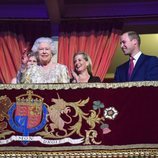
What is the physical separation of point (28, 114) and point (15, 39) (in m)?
1.64

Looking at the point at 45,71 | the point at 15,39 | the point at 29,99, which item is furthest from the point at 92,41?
the point at 29,99

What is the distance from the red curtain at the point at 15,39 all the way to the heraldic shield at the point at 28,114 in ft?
3.90

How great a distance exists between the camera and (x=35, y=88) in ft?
16.4

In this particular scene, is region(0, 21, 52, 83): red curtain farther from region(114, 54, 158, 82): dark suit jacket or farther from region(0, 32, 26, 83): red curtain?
region(114, 54, 158, 82): dark suit jacket

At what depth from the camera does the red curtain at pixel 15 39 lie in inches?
243

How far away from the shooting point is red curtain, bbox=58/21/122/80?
6.21 m

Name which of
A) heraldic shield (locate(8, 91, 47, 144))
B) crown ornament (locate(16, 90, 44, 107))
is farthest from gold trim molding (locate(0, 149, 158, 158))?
crown ornament (locate(16, 90, 44, 107))

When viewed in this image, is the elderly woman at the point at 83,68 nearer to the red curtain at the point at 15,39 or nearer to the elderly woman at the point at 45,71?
the elderly woman at the point at 45,71

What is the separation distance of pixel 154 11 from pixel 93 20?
738mm

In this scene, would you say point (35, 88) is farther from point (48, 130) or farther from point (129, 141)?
point (129, 141)

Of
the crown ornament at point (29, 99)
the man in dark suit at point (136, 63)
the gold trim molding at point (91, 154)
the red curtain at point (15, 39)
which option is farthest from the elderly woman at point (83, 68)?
the red curtain at point (15, 39)

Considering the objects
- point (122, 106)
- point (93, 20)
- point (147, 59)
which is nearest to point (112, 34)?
point (93, 20)

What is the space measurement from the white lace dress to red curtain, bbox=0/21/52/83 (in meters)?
0.93

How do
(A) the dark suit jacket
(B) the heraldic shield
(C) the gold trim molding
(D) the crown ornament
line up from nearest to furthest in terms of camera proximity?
1. (C) the gold trim molding
2. (B) the heraldic shield
3. (D) the crown ornament
4. (A) the dark suit jacket
